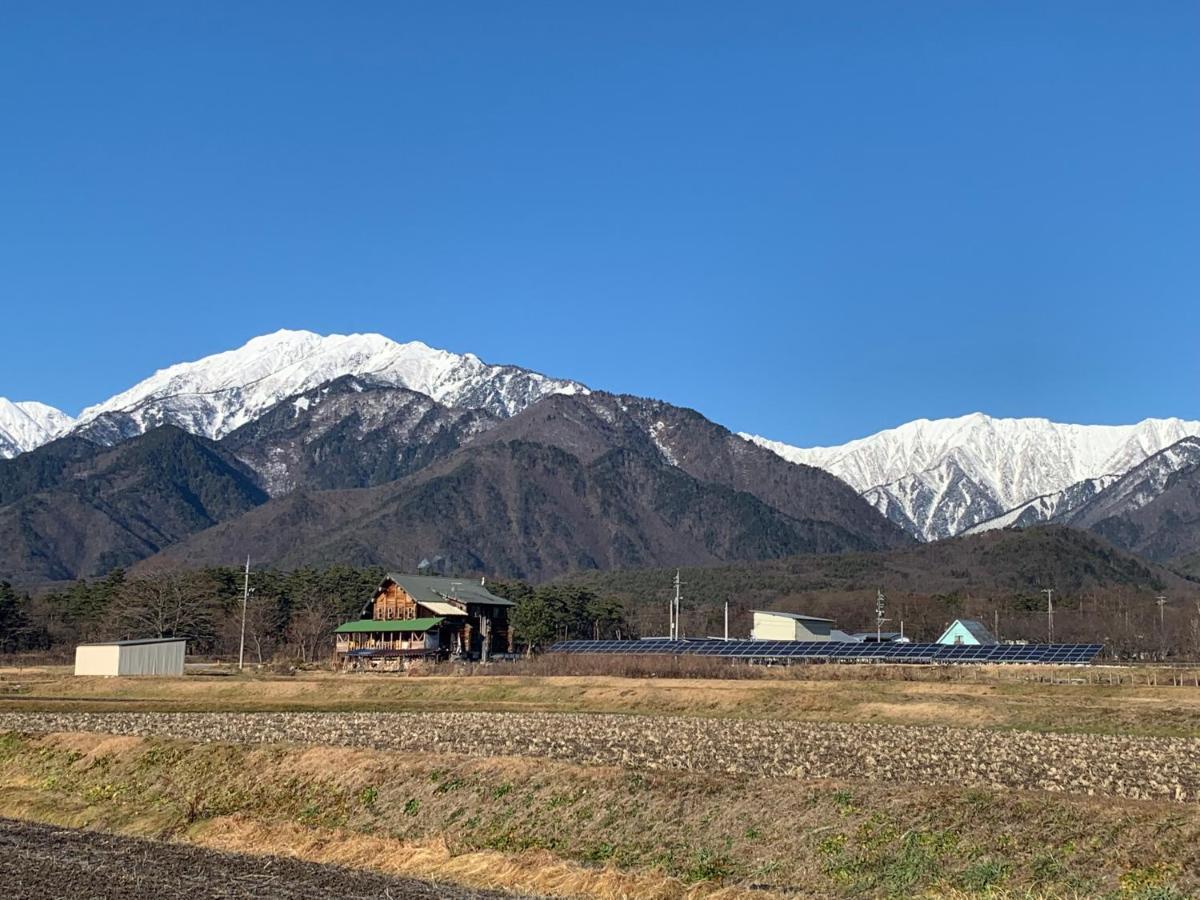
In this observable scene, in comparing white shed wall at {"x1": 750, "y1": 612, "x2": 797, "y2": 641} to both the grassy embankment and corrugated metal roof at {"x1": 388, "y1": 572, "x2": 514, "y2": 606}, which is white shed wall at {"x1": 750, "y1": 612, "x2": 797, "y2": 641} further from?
the grassy embankment

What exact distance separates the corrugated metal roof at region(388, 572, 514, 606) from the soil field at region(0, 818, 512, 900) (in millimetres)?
106696

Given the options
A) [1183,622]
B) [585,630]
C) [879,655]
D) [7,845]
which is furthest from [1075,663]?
[7,845]

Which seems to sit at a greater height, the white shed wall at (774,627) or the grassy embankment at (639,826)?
the white shed wall at (774,627)

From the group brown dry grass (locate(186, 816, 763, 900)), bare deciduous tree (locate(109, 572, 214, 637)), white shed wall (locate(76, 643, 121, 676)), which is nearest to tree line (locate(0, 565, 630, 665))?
bare deciduous tree (locate(109, 572, 214, 637))

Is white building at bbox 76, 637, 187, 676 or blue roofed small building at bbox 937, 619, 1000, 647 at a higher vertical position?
blue roofed small building at bbox 937, 619, 1000, 647

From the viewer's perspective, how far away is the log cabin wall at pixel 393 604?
449 ft

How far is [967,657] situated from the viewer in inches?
4855

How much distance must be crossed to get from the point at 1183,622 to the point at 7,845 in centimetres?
18637

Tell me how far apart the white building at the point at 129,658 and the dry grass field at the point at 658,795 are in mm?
36536

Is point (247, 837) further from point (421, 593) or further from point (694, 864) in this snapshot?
point (421, 593)

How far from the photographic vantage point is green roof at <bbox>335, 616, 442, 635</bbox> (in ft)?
433

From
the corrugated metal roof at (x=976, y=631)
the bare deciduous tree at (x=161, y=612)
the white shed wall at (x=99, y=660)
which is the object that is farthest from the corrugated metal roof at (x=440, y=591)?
the corrugated metal roof at (x=976, y=631)

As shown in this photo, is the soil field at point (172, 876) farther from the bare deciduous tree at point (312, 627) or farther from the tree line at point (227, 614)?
the bare deciduous tree at point (312, 627)

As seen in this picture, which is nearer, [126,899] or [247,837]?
[126,899]
